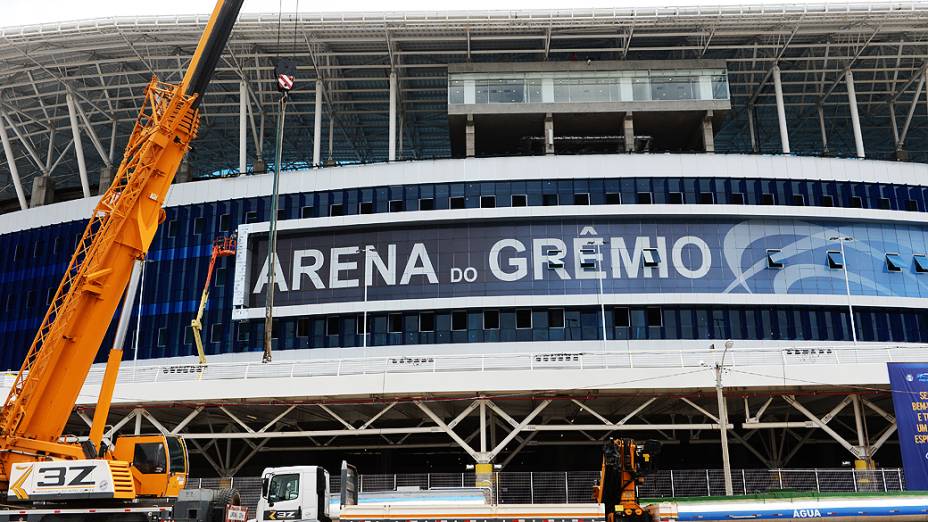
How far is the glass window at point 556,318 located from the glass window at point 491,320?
11.0 feet

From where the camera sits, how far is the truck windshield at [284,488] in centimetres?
2570

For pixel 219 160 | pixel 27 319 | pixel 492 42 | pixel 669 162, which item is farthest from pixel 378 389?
pixel 219 160

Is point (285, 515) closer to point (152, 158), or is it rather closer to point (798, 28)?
point (152, 158)

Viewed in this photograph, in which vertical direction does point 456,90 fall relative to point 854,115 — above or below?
above

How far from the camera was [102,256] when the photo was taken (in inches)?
1008

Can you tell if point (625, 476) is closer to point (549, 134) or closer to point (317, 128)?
point (549, 134)

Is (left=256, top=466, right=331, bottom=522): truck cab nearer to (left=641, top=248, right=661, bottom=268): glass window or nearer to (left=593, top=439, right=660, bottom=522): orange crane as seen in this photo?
(left=593, top=439, right=660, bottom=522): orange crane

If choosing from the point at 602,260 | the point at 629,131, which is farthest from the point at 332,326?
the point at 629,131

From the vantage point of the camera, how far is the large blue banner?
32.6 meters

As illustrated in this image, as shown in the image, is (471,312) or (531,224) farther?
(531,224)

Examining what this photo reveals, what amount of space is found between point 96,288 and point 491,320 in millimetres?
33757

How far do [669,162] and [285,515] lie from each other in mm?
40756

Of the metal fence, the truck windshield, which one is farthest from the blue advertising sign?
the truck windshield

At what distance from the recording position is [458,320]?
186ft
